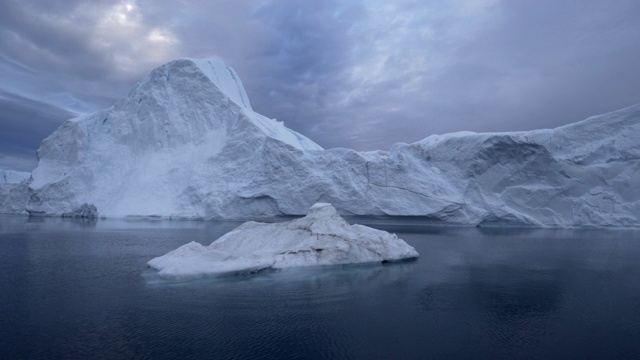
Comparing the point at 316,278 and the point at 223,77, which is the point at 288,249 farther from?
the point at 223,77

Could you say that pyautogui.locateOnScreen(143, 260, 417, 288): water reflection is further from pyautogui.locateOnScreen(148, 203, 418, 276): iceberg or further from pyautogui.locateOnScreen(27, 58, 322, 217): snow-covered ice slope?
pyautogui.locateOnScreen(27, 58, 322, 217): snow-covered ice slope

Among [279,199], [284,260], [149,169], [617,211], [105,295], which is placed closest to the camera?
[105,295]

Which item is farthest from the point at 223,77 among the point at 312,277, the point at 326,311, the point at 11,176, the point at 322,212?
the point at 11,176

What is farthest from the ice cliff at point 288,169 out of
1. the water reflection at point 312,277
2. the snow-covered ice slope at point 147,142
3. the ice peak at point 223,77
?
the water reflection at point 312,277

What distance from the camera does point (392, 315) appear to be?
6176mm

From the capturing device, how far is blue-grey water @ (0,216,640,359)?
192 inches

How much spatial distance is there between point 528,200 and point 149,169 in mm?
25524

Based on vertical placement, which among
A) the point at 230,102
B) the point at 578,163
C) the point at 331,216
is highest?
the point at 230,102

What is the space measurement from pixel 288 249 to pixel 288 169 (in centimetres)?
1610

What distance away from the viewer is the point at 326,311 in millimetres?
6398

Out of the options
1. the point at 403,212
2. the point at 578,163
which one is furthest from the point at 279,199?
the point at 578,163

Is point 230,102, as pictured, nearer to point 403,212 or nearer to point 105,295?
point 403,212

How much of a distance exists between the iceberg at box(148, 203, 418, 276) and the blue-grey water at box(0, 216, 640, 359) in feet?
1.05

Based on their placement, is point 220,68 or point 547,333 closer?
point 547,333
